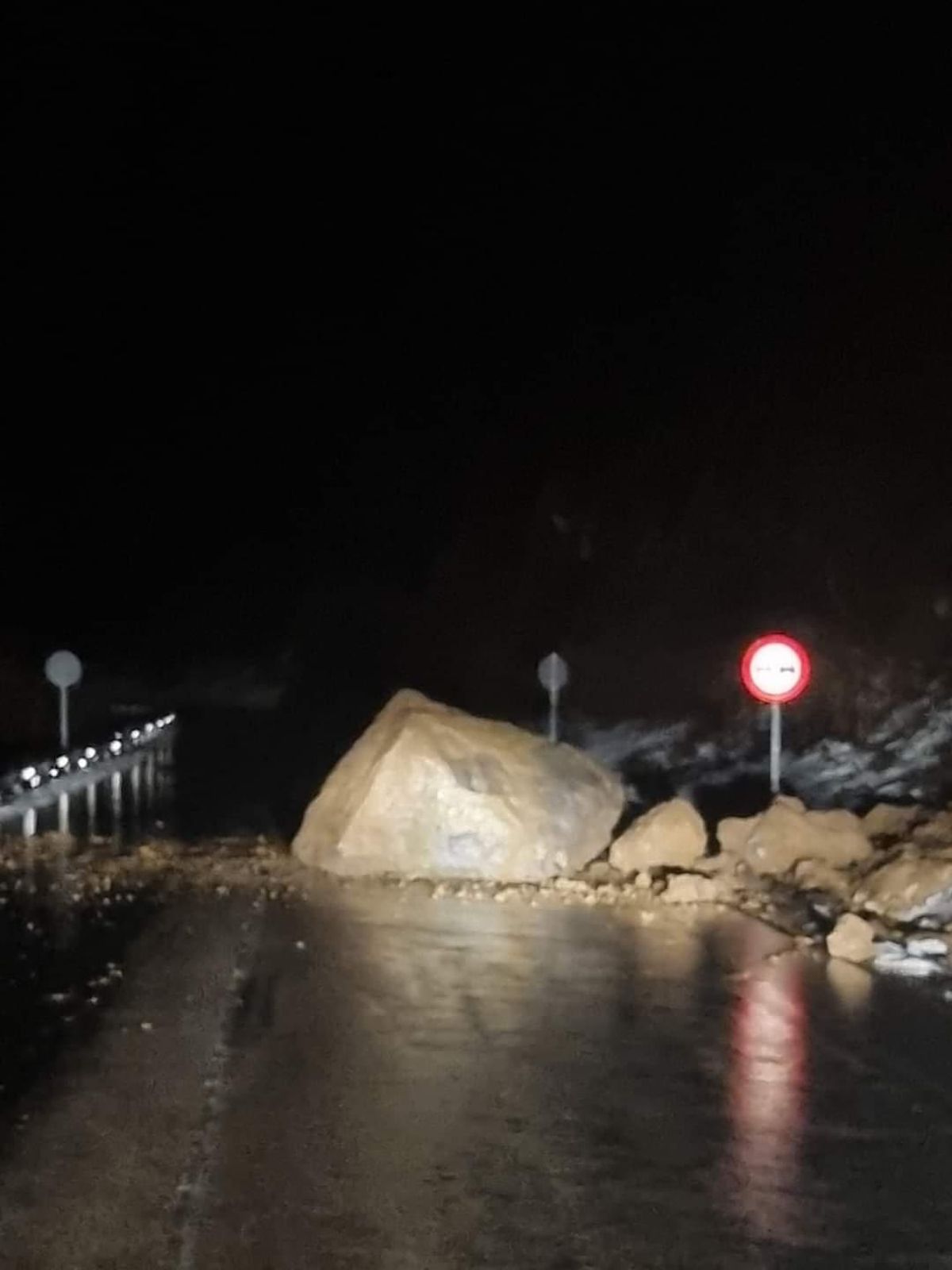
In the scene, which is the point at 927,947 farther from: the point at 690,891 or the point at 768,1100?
the point at 768,1100

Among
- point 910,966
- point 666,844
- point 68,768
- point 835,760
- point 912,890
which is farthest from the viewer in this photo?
point 835,760

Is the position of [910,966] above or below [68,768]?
below

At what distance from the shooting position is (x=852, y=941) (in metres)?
11.7

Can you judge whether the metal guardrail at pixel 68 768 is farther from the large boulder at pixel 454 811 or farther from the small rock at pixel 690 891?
the small rock at pixel 690 891

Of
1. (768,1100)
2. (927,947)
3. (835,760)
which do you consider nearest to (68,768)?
(835,760)

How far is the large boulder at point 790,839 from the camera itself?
600 inches

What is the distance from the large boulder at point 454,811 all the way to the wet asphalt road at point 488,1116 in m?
3.50

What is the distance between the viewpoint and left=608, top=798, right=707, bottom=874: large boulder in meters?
15.5

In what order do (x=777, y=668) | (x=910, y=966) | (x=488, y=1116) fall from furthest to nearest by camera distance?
(x=777, y=668), (x=910, y=966), (x=488, y=1116)

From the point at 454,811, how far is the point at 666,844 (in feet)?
6.57

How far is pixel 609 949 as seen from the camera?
12023 millimetres

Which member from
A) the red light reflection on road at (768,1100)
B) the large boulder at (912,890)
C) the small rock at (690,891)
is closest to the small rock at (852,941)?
the red light reflection on road at (768,1100)

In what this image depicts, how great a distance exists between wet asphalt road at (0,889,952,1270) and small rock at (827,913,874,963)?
29 cm

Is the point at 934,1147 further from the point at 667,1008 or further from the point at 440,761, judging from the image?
the point at 440,761
